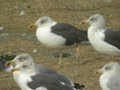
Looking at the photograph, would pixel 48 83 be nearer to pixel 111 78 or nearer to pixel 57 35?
pixel 111 78

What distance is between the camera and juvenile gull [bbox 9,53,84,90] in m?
7.34

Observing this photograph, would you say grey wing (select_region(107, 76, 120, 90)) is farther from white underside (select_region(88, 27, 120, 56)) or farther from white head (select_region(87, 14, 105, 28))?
white head (select_region(87, 14, 105, 28))

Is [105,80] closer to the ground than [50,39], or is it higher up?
closer to the ground

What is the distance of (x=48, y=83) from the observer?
7.34 m

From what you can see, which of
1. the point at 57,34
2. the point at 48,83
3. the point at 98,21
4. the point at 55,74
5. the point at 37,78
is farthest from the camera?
the point at 98,21

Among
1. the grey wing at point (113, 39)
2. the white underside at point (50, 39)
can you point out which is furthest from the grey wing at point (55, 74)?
the grey wing at point (113, 39)

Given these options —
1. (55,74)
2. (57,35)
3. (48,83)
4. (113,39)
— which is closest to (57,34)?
(57,35)

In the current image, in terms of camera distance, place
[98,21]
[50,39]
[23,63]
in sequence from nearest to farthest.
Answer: [23,63] < [50,39] < [98,21]

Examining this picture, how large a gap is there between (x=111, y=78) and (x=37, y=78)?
1231 mm

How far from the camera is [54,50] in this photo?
11.5 m

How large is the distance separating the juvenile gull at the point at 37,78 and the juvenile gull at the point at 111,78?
0.39 m

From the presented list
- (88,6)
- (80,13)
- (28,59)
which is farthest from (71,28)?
(88,6)

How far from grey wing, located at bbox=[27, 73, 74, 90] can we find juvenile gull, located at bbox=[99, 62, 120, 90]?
0.61m

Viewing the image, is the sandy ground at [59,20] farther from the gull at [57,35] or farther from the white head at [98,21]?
the white head at [98,21]
